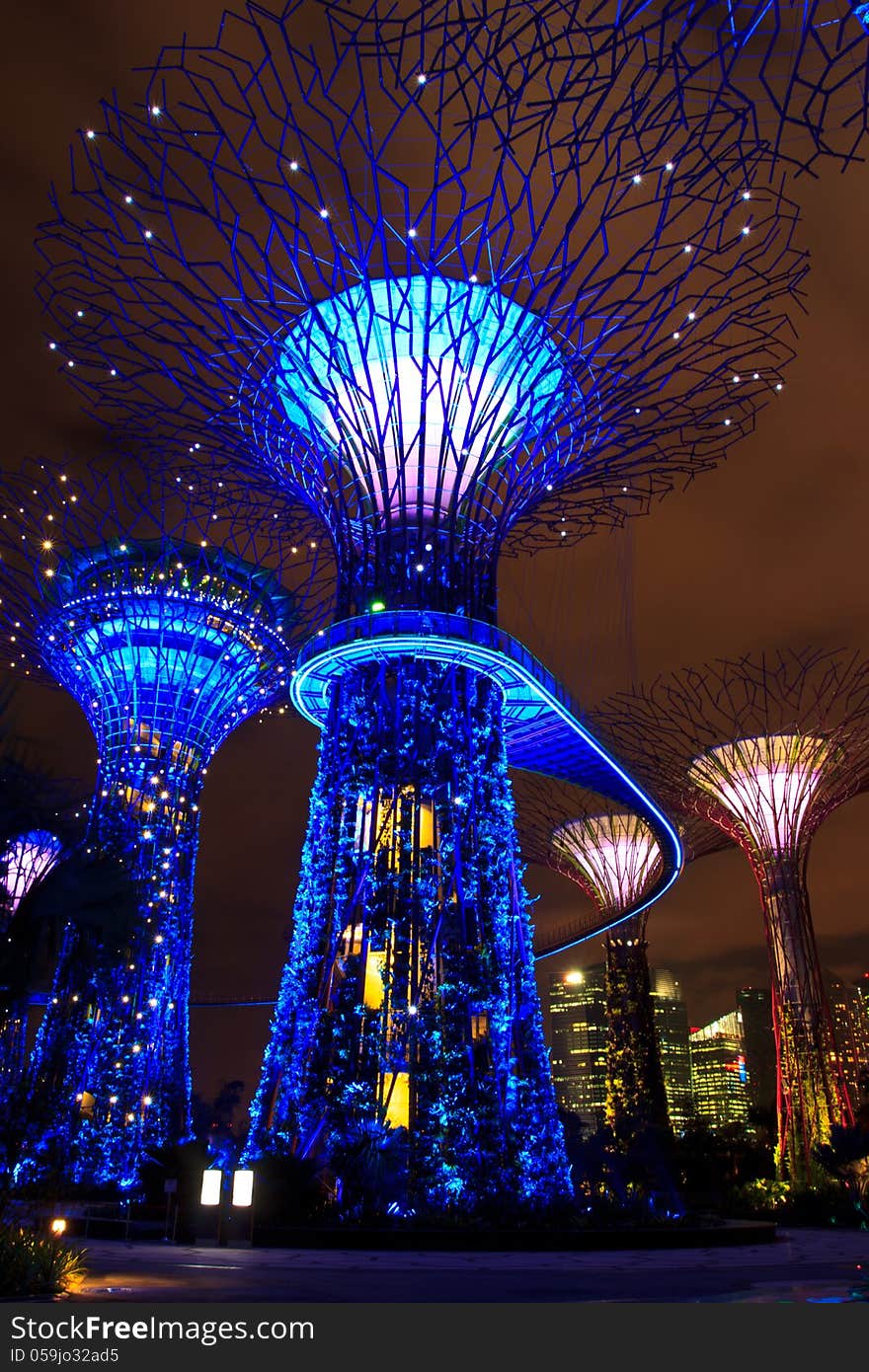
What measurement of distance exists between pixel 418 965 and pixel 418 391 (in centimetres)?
1079

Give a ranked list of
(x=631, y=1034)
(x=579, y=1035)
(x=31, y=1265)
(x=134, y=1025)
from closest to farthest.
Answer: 1. (x=31, y=1265)
2. (x=134, y=1025)
3. (x=631, y=1034)
4. (x=579, y=1035)

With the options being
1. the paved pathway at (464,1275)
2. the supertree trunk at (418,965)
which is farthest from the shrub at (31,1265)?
the supertree trunk at (418,965)

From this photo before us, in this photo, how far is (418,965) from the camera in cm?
1755

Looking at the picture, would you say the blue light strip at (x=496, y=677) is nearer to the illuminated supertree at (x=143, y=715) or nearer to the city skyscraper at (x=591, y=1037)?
the illuminated supertree at (x=143, y=715)

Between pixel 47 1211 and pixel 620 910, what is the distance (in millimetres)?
34768

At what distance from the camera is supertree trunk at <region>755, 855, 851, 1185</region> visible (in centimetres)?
3303

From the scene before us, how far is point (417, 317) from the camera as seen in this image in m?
19.7

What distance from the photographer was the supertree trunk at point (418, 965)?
16578 mm

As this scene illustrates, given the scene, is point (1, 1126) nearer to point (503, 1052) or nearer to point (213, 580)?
point (503, 1052)

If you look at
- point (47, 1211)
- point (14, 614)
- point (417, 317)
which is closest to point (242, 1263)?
point (47, 1211)

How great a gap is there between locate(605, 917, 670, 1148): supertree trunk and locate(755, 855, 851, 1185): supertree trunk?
1000 centimetres

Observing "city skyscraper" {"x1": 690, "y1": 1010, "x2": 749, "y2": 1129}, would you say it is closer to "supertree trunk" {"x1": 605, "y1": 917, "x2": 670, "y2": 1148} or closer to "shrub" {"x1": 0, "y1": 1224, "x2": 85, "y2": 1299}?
"supertree trunk" {"x1": 605, "y1": 917, "x2": 670, "y2": 1148}

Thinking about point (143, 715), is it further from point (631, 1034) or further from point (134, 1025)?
point (631, 1034)

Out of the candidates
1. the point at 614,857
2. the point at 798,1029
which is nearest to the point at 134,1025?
the point at 798,1029
